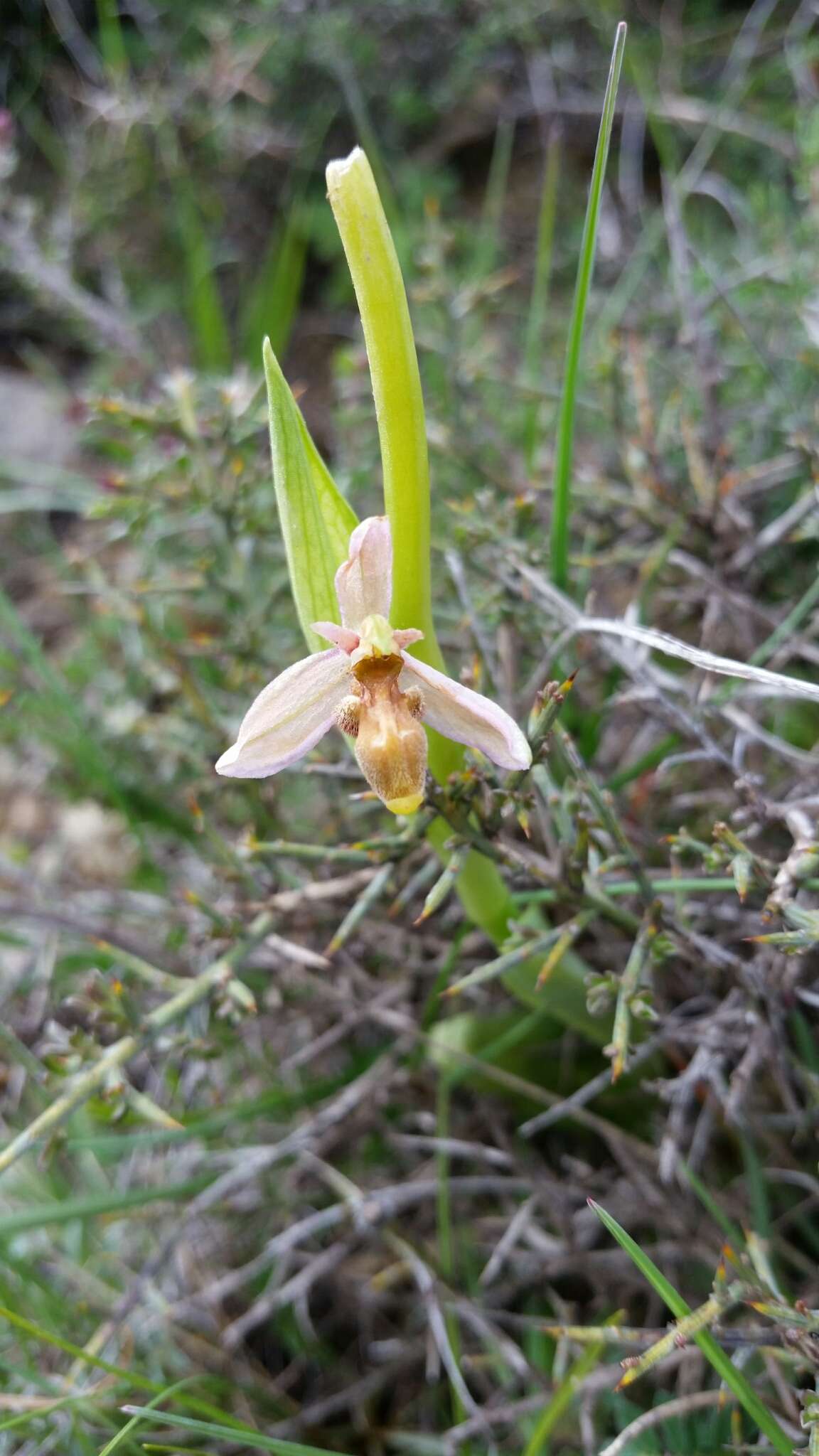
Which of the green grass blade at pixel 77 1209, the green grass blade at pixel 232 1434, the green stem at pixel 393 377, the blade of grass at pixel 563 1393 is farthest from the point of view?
the green grass blade at pixel 77 1209

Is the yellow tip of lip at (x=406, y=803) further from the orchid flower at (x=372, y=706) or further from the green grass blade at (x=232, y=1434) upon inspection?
the green grass blade at (x=232, y=1434)

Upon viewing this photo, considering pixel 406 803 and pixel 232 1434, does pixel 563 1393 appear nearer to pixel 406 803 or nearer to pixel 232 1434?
pixel 232 1434

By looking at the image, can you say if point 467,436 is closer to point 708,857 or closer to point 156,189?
point 708,857

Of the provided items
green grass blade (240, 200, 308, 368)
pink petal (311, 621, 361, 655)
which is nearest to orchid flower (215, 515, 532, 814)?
pink petal (311, 621, 361, 655)

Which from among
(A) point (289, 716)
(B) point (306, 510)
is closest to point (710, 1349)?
(A) point (289, 716)

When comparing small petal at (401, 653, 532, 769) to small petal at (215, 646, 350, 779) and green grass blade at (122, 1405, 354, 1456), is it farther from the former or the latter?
green grass blade at (122, 1405, 354, 1456)

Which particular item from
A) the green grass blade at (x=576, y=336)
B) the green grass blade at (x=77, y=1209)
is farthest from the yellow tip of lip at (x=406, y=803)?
the green grass blade at (x=77, y=1209)
